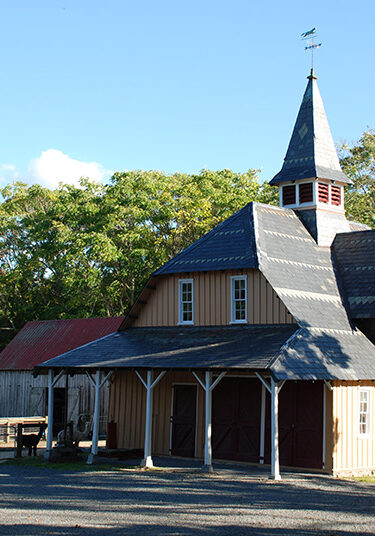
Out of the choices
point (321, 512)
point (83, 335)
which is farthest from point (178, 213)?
point (321, 512)

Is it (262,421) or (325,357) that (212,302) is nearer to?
(262,421)

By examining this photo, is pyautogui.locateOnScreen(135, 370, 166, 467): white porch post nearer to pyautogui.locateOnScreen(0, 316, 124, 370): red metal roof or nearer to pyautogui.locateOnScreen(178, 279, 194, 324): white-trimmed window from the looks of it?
pyautogui.locateOnScreen(178, 279, 194, 324): white-trimmed window

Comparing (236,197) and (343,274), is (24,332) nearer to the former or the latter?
(236,197)

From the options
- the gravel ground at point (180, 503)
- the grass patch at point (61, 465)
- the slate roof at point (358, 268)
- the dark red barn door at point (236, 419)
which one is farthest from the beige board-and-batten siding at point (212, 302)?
the grass patch at point (61, 465)

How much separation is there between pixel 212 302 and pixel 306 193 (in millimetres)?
7066

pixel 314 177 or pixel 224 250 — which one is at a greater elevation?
pixel 314 177

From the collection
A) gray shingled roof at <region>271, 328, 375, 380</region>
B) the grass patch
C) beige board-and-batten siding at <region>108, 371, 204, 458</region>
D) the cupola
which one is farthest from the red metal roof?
gray shingled roof at <region>271, 328, 375, 380</region>

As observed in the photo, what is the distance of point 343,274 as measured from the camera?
84.9 feet

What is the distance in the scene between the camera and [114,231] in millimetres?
43188

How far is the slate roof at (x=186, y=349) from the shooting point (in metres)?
20.4

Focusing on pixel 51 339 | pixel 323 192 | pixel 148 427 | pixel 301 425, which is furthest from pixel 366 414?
pixel 51 339

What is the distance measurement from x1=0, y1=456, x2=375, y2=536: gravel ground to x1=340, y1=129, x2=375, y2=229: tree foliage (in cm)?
2500

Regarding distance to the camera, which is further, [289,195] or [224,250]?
Result: [289,195]

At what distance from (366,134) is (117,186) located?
50.1 ft
